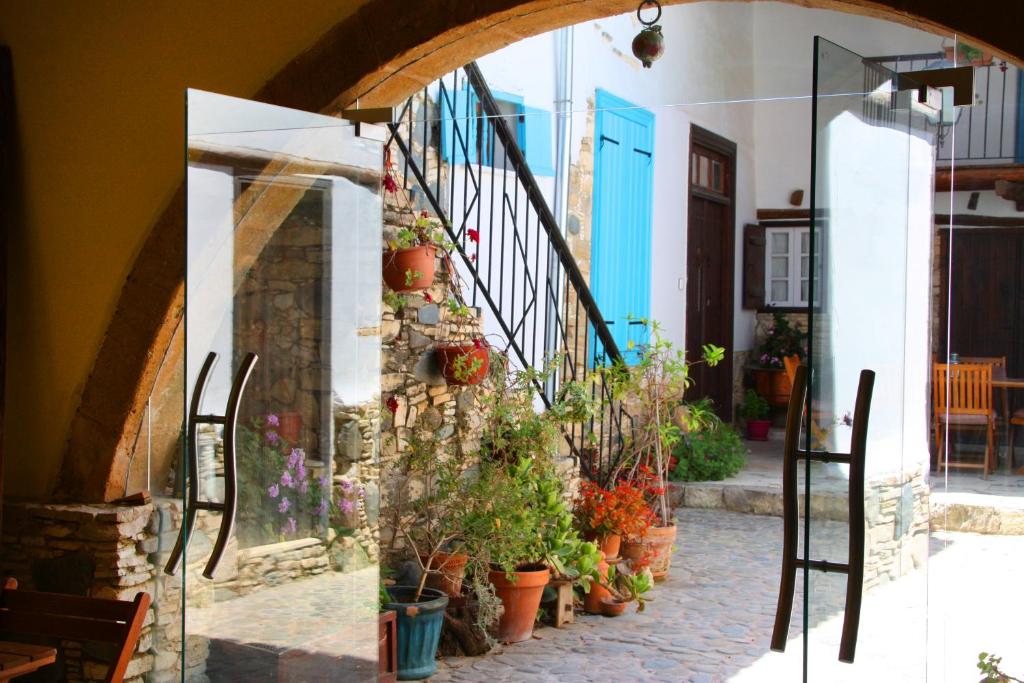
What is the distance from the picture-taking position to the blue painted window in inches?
251

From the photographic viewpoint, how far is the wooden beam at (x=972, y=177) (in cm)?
237

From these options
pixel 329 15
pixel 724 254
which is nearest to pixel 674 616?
pixel 329 15

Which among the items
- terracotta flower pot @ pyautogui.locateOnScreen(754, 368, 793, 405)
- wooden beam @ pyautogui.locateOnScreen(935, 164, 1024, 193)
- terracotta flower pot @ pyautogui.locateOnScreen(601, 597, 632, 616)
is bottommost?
terracotta flower pot @ pyautogui.locateOnScreen(601, 597, 632, 616)

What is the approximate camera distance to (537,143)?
7332 mm

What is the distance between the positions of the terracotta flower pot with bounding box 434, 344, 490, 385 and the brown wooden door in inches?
110

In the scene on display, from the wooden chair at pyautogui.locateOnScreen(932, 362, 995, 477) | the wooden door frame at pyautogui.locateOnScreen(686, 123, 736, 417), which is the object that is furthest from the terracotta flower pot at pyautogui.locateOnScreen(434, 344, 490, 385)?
the wooden door frame at pyautogui.locateOnScreen(686, 123, 736, 417)

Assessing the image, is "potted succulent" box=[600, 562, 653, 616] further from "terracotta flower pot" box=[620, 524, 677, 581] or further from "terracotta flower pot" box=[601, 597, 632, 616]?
"terracotta flower pot" box=[620, 524, 677, 581]

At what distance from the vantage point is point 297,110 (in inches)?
118

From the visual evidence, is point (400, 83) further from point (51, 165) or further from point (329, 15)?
point (51, 165)

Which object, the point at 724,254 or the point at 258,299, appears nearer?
the point at 258,299

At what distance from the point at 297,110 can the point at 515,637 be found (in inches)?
114

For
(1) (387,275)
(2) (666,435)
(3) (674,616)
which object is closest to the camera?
(1) (387,275)

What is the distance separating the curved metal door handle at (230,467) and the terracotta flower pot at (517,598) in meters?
2.36

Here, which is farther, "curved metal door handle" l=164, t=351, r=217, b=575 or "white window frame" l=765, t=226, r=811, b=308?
"white window frame" l=765, t=226, r=811, b=308
